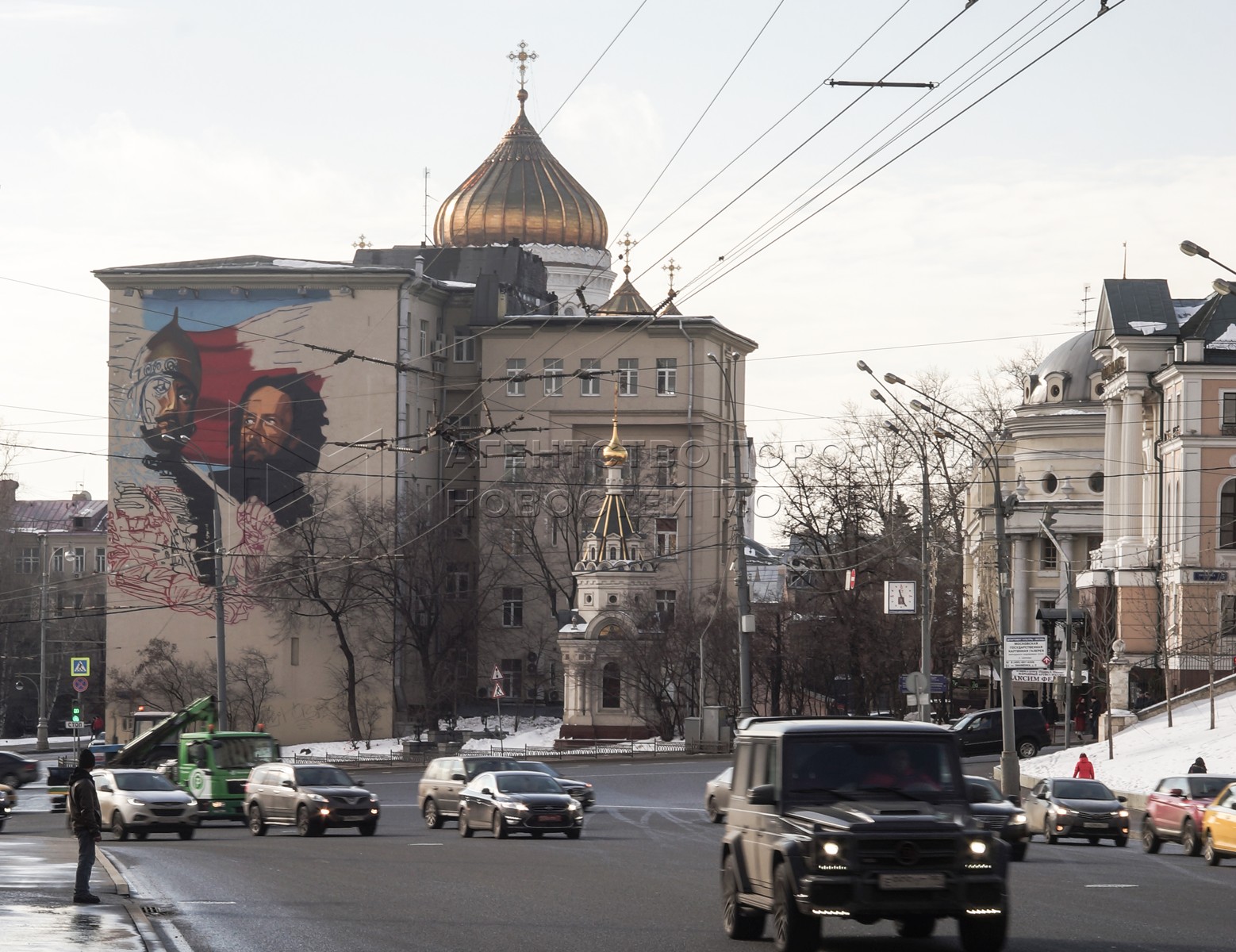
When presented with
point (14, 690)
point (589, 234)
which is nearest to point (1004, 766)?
point (589, 234)

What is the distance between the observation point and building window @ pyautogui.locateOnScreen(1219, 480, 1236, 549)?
58.5 metres

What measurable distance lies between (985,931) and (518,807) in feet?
59.4

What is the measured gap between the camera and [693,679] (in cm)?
6962

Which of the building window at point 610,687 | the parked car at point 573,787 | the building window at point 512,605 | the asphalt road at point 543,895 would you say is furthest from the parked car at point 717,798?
the building window at point 512,605

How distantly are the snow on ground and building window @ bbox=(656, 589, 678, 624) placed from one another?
21.9m

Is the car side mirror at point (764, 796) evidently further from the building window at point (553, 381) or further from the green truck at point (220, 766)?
the building window at point (553, 381)

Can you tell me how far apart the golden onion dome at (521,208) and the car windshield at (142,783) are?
2612 inches

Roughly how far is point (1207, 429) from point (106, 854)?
40.0 metres

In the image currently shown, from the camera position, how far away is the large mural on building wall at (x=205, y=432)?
3273 inches

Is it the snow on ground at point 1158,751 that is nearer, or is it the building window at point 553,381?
the snow on ground at point 1158,751

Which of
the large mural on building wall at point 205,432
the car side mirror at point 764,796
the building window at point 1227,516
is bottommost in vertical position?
the car side mirror at point 764,796

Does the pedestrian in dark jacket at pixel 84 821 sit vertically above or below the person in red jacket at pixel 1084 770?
above

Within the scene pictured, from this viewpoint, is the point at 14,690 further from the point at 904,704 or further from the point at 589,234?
the point at 904,704

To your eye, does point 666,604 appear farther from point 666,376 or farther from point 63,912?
point 63,912
